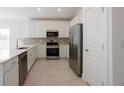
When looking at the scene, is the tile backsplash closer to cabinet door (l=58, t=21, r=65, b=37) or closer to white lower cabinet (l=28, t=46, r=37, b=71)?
cabinet door (l=58, t=21, r=65, b=37)

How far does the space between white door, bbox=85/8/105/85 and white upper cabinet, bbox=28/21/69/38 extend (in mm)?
4679

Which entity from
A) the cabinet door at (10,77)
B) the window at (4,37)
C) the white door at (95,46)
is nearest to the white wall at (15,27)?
the window at (4,37)

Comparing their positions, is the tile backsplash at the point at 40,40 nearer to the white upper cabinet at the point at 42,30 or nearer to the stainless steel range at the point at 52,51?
the white upper cabinet at the point at 42,30

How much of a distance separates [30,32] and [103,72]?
6.28 m

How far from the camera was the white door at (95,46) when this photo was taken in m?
2.76

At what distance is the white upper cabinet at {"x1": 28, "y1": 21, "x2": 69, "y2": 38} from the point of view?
8.21 metres

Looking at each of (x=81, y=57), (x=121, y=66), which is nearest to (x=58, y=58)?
A: (x=81, y=57)

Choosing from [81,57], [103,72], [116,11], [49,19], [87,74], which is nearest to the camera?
[116,11]

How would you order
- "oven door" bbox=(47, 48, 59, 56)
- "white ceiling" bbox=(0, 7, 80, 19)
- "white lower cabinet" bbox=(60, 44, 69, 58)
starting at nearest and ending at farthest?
"white ceiling" bbox=(0, 7, 80, 19), "oven door" bbox=(47, 48, 59, 56), "white lower cabinet" bbox=(60, 44, 69, 58)

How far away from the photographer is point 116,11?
2328mm

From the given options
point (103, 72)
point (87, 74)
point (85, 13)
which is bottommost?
point (87, 74)

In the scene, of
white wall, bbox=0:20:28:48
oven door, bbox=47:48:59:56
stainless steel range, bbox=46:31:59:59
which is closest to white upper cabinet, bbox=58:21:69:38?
stainless steel range, bbox=46:31:59:59

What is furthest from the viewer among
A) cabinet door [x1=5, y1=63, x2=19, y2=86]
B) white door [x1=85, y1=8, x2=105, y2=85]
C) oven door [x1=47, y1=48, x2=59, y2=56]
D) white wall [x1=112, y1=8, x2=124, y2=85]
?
oven door [x1=47, y1=48, x2=59, y2=56]
